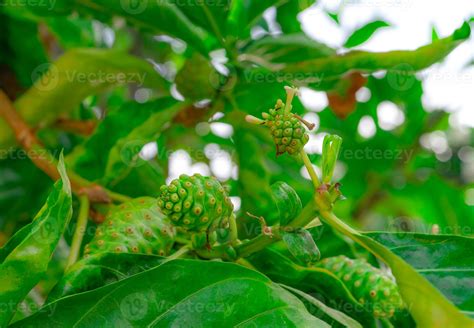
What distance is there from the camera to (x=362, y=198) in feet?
6.08

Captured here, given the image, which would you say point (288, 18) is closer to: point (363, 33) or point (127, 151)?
point (363, 33)

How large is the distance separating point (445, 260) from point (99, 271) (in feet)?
1.36

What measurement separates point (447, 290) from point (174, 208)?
34 cm

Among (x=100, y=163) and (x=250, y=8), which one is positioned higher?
(x=250, y=8)

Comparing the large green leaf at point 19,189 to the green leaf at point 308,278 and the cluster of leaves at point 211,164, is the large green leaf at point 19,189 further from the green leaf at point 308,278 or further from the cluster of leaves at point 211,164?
the green leaf at point 308,278

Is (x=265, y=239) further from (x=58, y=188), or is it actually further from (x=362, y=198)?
(x=362, y=198)

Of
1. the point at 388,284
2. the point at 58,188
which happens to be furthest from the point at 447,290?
the point at 58,188

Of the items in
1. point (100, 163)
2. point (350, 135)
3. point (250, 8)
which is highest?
point (250, 8)

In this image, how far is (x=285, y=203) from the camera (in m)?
0.69

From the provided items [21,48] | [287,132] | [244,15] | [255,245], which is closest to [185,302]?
[255,245]

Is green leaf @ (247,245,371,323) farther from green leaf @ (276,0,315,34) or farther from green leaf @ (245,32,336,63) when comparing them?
green leaf @ (276,0,315,34)

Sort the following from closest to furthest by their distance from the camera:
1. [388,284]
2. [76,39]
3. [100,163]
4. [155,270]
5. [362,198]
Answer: [155,270] < [388,284] < [100,163] < [76,39] < [362,198]

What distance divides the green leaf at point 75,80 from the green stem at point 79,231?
313 millimetres

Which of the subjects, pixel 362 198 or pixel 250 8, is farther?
pixel 362 198
